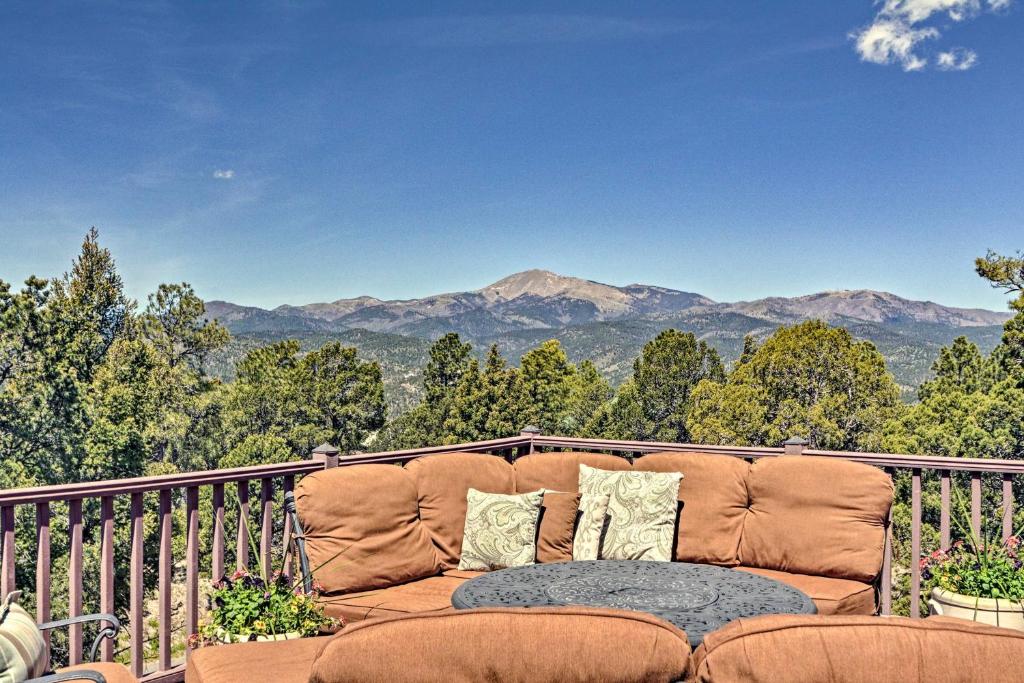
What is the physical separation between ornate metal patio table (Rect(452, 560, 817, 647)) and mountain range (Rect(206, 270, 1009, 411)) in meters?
19.6

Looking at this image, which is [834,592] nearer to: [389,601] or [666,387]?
[389,601]

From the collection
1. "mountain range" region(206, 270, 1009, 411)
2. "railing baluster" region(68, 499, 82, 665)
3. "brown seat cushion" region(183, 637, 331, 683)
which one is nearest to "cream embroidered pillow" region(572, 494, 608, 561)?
"brown seat cushion" region(183, 637, 331, 683)

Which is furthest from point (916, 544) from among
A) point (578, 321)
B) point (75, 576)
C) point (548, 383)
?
point (578, 321)

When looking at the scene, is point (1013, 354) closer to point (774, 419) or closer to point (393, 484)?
point (774, 419)

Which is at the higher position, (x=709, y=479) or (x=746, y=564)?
(x=709, y=479)

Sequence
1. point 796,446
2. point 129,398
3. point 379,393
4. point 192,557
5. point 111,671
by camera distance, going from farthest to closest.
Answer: point 379,393
point 129,398
point 796,446
point 192,557
point 111,671

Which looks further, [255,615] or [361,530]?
[361,530]

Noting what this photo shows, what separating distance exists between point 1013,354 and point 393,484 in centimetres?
1974

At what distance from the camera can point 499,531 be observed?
12.9ft

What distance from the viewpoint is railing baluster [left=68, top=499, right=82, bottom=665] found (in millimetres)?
2926

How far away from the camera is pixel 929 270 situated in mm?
31156

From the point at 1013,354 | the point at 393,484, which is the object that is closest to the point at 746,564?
the point at 393,484

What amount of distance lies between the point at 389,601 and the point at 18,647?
1592mm

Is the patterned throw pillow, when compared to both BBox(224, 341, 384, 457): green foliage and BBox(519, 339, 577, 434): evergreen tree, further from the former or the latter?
BBox(224, 341, 384, 457): green foliage
